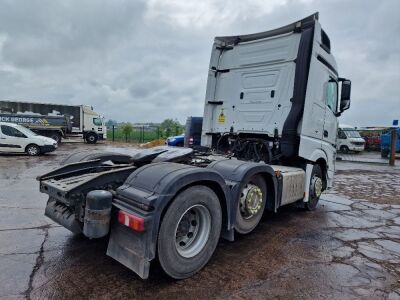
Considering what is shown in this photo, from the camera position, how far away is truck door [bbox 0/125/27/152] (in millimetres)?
14367

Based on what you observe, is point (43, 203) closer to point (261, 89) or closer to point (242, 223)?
point (242, 223)

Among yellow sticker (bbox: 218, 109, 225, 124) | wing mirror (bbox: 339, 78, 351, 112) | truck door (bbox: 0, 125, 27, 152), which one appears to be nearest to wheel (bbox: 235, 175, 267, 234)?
yellow sticker (bbox: 218, 109, 225, 124)

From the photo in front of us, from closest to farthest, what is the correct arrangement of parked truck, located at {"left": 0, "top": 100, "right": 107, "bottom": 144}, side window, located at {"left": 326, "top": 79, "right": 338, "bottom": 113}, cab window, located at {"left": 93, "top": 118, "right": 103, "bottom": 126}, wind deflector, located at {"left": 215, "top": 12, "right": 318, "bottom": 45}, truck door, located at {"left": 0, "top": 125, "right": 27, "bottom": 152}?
wind deflector, located at {"left": 215, "top": 12, "right": 318, "bottom": 45}
side window, located at {"left": 326, "top": 79, "right": 338, "bottom": 113}
truck door, located at {"left": 0, "top": 125, "right": 27, "bottom": 152}
parked truck, located at {"left": 0, "top": 100, "right": 107, "bottom": 144}
cab window, located at {"left": 93, "top": 118, "right": 103, "bottom": 126}

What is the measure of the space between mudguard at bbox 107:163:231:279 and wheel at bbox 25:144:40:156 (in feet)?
46.6

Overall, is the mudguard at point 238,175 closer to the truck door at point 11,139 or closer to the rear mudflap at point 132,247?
the rear mudflap at point 132,247

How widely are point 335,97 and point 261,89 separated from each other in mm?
1886

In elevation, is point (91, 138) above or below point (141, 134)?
below

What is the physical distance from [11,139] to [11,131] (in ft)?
1.35

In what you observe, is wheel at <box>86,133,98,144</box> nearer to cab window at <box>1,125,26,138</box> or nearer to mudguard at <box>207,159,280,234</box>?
cab window at <box>1,125,26,138</box>

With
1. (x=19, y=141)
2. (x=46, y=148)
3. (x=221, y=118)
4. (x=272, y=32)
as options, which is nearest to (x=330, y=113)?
(x=272, y=32)

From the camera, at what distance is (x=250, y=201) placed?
3910mm

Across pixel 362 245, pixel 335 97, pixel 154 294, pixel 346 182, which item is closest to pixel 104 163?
pixel 154 294

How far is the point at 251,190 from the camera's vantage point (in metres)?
3.90

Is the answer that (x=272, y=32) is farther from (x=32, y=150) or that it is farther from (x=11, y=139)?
(x=11, y=139)
